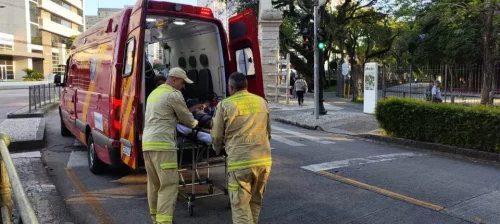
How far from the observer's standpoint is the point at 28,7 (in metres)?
59.8

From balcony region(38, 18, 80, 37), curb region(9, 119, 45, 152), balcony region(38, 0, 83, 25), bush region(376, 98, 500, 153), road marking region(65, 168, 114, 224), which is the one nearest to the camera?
road marking region(65, 168, 114, 224)

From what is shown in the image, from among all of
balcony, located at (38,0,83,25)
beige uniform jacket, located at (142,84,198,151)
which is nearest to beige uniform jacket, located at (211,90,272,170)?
beige uniform jacket, located at (142,84,198,151)

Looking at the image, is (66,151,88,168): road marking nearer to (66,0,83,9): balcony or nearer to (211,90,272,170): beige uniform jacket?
(211,90,272,170): beige uniform jacket

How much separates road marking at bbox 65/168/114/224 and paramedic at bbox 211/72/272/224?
74.6 inches

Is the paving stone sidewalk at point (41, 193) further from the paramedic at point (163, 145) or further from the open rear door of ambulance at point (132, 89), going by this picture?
the paramedic at point (163, 145)

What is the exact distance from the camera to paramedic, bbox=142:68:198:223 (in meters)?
4.53

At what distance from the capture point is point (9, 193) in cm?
382

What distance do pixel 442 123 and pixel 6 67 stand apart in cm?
6121

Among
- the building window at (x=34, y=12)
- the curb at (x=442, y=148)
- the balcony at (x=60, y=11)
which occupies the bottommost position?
the curb at (x=442, y=148)

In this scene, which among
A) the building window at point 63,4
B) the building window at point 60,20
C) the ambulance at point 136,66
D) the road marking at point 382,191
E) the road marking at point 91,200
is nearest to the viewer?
the road marking at point 91,200

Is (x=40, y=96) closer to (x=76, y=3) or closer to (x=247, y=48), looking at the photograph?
(x=247, y=48)

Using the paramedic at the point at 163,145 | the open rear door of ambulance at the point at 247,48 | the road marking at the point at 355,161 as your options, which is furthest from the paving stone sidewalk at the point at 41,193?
the road marking at the point at 355,161

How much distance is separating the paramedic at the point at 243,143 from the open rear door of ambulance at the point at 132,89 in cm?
184

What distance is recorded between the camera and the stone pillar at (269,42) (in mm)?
22734
